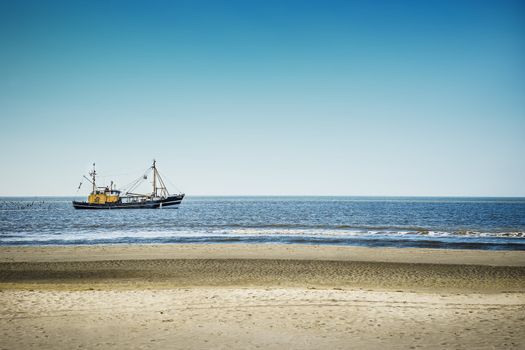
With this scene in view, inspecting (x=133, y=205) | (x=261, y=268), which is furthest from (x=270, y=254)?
(x=133, y=205)

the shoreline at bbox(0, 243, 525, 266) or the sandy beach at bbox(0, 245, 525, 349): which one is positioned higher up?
the sandy beach at bbox(0, 245, 525, 349)

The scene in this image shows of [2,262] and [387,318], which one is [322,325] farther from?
[2,262]

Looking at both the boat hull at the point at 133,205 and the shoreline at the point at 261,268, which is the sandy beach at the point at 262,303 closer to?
the shoreline at the point at 261,268

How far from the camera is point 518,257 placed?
21.3 meters

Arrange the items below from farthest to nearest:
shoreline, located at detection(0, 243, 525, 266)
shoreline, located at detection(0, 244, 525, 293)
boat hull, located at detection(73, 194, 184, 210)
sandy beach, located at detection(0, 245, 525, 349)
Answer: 1. boat hull, located at detection(73, 194, 184, 210)
2. shoreline, located at detection(0, 243, 525, 266)
3. shoreline, located at detection(0, 244, 525, 293)
4. sandy beach, located at detection(0, 245, 525, 349)

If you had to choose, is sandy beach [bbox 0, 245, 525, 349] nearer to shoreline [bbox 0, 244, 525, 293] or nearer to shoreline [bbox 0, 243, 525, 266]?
shoreline [bbox 0, 244, 525, 293]

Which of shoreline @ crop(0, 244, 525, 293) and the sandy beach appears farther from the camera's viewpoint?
shoreline @ crop(0, 244, 525, 293)

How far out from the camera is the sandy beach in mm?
7867

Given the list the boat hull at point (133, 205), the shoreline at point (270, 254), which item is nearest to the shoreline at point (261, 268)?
the shoreline at point (270, 254)

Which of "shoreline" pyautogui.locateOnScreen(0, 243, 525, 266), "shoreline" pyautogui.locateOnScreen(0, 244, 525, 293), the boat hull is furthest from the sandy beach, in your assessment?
the boat hull

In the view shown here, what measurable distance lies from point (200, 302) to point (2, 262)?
592 inches

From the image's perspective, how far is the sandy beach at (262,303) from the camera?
787 cm

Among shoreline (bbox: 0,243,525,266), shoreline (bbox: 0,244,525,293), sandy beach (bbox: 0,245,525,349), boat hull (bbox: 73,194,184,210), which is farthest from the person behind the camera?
boat hull (bbox: 73,194,184,210)

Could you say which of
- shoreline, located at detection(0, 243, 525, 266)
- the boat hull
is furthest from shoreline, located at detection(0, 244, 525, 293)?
the boat hull
